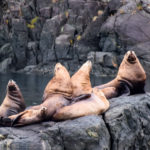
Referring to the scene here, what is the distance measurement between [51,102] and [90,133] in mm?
1123

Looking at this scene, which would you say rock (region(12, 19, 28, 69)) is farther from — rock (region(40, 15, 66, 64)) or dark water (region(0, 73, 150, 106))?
dark water (region(0, 73, 150, 106))

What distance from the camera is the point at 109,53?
1038 inches

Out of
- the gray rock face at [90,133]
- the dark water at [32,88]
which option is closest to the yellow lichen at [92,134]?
the gray rock face at [90,133]

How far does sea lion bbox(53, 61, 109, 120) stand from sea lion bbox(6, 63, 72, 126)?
0.51 feet

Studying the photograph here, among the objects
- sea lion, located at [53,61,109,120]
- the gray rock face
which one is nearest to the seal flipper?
sea lion, located at [53,61,109,120]

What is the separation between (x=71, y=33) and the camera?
31.3 meters

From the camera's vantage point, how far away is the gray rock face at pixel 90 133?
414 centimetres

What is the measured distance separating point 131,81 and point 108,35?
21.3 meters

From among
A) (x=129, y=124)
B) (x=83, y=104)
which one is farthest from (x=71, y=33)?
(x=129, y=124)

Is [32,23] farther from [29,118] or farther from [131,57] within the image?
[29,118]

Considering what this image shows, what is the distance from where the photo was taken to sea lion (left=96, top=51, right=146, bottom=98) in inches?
261

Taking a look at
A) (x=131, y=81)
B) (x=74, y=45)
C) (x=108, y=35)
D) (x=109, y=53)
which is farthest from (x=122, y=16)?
(x=131, y=81)

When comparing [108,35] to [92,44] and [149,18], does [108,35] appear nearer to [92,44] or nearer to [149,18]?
[92,44]

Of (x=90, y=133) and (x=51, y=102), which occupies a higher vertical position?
(x=51, y=102)
